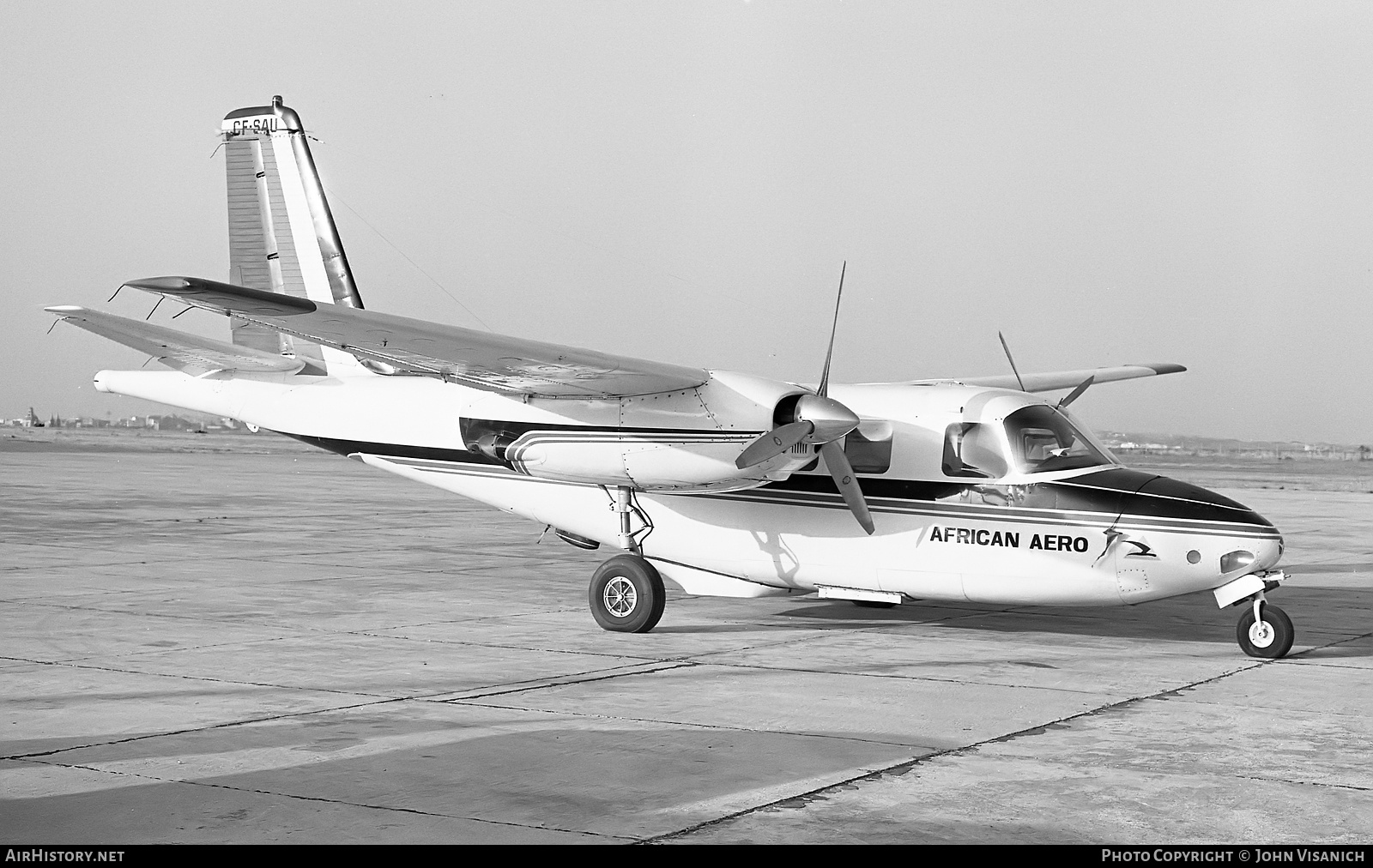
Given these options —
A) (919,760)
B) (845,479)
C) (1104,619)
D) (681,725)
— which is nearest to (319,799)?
(681,725)

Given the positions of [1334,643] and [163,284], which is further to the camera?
[1334,643]

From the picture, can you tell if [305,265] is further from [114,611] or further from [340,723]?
[340,723]

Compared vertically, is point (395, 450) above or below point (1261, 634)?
above

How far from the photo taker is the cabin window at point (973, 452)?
12.0m

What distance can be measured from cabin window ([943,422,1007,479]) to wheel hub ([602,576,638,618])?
3.21 metres

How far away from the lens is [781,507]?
42.2 ft

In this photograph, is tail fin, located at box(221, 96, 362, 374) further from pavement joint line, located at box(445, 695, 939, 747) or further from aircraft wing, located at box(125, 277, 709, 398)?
pavement joint line, located at box(445, 695, 939, 747)

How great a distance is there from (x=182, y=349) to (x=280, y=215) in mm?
2423

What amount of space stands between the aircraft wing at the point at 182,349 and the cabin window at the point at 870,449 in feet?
21.0

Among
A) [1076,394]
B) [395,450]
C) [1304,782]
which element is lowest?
[1304,782]

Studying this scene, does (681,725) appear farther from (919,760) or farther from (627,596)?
(627,596)

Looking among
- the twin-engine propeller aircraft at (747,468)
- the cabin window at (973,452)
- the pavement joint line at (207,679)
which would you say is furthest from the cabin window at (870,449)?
the pavement joint line at (207,679)

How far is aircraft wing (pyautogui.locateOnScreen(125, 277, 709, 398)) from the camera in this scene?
923cm
